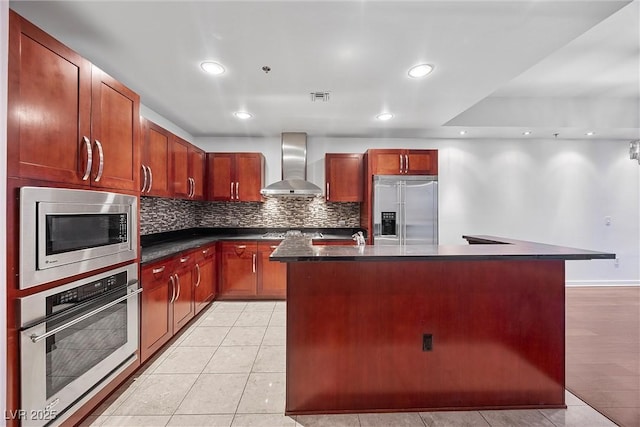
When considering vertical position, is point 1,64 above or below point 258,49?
below

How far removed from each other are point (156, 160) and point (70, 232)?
57.5 inches

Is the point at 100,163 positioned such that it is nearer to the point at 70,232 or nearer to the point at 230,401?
the point at 70,232

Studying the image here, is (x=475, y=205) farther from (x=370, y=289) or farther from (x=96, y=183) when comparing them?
(x=96, y=183)

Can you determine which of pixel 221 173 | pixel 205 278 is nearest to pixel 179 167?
pixel 221 173

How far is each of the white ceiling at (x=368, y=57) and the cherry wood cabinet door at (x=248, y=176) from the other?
553 mm

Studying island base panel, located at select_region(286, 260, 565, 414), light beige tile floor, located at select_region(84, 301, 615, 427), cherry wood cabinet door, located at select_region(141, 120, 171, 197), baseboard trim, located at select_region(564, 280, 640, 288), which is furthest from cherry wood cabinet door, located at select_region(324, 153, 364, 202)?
baseboard trim, located at select_region(564, 280, 640, 288)

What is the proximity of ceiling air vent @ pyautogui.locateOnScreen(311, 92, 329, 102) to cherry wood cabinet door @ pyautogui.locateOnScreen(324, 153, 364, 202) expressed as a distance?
1.38m

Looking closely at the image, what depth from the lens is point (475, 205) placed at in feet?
14.6

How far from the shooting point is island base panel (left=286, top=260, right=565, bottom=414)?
1.78 m

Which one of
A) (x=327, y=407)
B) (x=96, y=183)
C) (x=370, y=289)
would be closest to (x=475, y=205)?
(x=370, y=289)

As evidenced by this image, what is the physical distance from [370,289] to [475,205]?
3.47m

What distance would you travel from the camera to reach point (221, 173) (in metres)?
4.16

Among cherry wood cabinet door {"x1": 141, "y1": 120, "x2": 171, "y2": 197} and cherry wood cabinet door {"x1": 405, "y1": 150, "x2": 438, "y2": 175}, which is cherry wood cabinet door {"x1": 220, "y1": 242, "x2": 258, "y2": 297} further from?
cherry wood cabinet door {"x1": 405, "y1": 150, "x2": 438, "y2": 175}

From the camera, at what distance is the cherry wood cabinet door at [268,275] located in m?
3.90
